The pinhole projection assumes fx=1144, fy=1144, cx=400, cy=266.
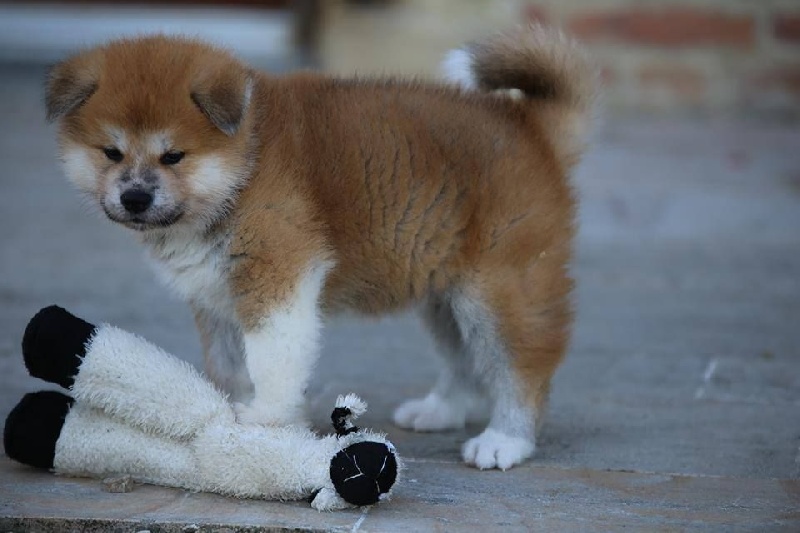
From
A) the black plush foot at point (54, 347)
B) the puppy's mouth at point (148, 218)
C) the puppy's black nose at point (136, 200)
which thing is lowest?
the black plush foot at point (54, 347)

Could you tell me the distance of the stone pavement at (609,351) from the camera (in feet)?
9.92

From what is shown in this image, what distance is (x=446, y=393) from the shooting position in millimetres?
3947

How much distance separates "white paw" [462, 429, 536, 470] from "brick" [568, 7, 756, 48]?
14.1 feet

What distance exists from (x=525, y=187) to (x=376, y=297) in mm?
578

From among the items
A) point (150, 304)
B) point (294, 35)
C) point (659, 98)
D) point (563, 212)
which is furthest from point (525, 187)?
point (294, 35)

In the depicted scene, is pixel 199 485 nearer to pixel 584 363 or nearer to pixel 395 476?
pixel 395 476

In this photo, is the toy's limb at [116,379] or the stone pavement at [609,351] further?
the toy's limb at [116,379]

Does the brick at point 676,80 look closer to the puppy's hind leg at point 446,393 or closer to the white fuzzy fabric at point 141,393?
the puppy's hind leg at point 446,393

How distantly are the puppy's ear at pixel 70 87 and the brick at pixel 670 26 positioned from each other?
4.59m

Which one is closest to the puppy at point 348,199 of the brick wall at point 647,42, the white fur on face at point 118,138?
the white fur on face at point 118,138

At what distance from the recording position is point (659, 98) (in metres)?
7.49

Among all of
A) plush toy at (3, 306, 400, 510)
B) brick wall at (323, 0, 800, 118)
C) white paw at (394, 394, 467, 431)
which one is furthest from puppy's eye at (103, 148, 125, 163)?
brick wall at (323, 0, 800, 118)

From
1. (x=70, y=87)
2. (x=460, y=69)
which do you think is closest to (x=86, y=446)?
(x=70, y=87)

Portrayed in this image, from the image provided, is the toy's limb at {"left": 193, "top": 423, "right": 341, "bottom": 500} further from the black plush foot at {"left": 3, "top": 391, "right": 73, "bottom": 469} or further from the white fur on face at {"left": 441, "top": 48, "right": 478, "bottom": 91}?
the white fur on face at {"left": 441, "top": 48, "right": 478, "bottom": 91}
